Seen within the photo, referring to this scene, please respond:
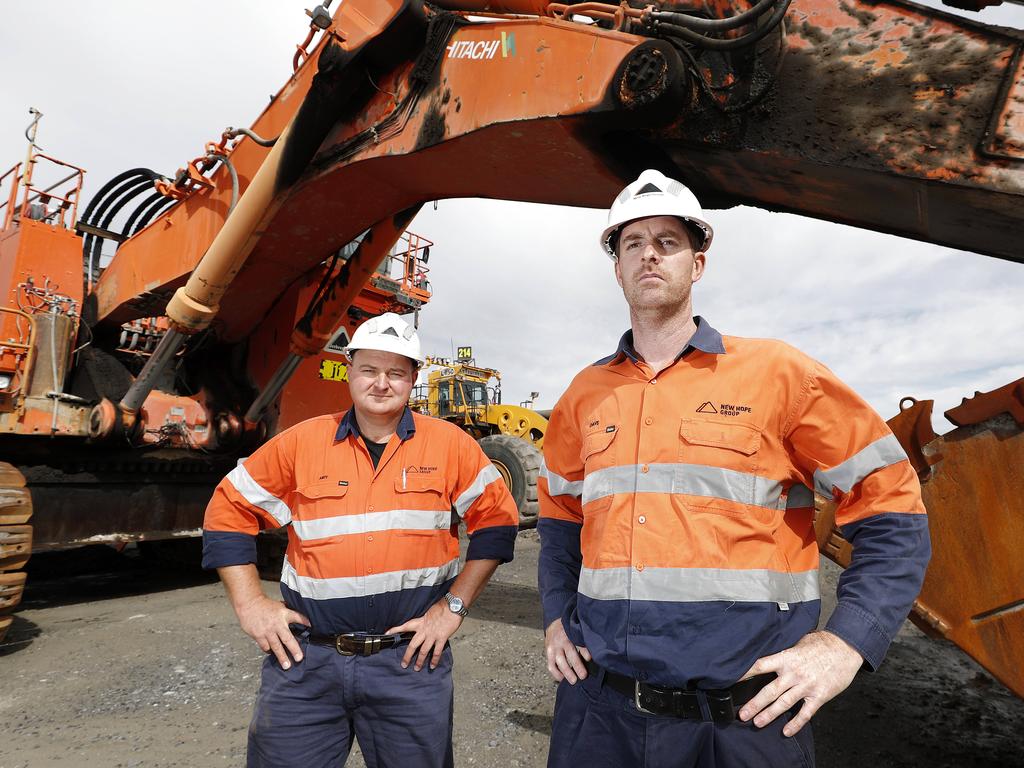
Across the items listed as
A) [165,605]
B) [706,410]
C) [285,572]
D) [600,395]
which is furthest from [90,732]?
[706,410]

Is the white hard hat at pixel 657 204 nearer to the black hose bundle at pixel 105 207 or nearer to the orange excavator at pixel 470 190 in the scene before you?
the orange excavator at pixel 470 190

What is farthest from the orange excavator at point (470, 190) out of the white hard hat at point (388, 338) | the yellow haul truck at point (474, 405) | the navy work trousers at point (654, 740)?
the yellow haul truck at point (474, 405)

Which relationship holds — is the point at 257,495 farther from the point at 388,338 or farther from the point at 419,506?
the point at 388,338

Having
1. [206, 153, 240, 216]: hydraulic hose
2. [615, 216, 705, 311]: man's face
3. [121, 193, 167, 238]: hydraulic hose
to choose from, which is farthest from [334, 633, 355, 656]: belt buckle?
[121, 193, 167, 238]: hydraulic hose

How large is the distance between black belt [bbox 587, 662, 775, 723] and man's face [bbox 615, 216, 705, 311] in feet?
2.98

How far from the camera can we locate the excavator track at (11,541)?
13.4 feet

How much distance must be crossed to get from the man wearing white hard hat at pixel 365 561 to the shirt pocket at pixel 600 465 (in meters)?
0.85

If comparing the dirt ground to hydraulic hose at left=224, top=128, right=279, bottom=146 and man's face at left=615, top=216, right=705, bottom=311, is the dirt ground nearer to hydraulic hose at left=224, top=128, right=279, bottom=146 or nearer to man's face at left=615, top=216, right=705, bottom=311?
man's face at left=615, top=216, right=705, bottom=311

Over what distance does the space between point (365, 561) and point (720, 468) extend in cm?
130

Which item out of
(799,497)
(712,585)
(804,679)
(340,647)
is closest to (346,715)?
Result: (340,647)

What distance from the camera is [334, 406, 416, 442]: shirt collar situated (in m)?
2.35

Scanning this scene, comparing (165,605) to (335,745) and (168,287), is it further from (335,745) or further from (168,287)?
(335,745)

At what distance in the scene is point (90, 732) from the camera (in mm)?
3074

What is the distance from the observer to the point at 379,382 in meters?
2.40
